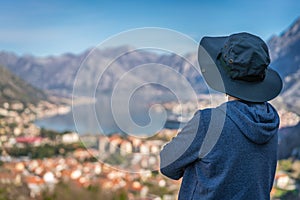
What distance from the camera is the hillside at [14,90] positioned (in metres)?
24.8

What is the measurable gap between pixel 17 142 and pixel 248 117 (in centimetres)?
1899

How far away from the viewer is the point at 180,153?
0.69m

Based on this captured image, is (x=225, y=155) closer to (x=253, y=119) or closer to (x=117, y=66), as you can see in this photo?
(x=253, y=119)

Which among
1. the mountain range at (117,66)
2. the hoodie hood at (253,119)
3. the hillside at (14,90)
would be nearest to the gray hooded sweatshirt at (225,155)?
the hoodie hood at (253,119)

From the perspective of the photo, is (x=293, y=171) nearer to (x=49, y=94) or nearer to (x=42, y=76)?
(x=49, y=94)

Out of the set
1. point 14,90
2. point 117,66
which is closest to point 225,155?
point 117,66

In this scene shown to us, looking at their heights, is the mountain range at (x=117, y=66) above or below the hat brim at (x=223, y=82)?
below

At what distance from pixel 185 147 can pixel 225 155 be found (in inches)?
2.8

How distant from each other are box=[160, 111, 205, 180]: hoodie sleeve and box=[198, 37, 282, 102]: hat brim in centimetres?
9

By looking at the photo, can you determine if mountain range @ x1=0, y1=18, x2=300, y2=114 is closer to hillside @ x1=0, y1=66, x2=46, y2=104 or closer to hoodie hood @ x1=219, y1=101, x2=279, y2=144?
hoodie hood @ x1=219, y1=101, x2=279, y2=144

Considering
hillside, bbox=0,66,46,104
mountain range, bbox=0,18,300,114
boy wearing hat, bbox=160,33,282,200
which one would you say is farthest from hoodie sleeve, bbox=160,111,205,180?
hillside, bbox=0,66,46,104

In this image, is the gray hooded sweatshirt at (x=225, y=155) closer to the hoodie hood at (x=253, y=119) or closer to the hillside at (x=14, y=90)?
the hoodie hood at (x=253, y=119)

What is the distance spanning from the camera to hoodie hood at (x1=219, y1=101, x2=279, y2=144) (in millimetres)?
684

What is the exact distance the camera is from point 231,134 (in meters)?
0.68
